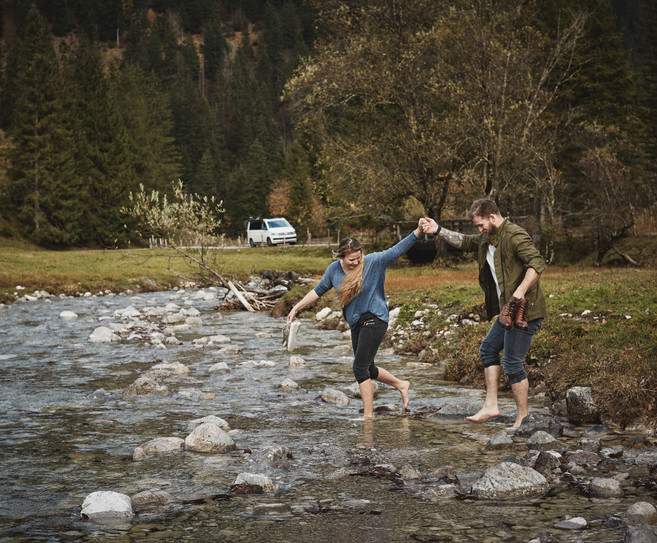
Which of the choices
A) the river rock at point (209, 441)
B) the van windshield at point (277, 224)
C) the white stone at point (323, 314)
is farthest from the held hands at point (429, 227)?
the van windshield at point (277, 224)

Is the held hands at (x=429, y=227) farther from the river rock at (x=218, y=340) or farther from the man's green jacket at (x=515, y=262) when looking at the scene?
the river rock at (x=218, y=340)

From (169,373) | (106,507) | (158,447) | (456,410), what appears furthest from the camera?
(169,373)

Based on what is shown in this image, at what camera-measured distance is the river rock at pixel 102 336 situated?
1761cm

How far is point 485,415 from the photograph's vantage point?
8.86 metres

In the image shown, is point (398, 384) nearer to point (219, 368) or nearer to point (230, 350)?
point (219, 368)

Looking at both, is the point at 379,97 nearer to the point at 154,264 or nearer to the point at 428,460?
the point at 154,264

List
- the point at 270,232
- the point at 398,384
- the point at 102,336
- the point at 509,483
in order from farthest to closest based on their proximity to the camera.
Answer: the point at 270,232, the point at 102,336, the point at 398,384, the point at 509,483

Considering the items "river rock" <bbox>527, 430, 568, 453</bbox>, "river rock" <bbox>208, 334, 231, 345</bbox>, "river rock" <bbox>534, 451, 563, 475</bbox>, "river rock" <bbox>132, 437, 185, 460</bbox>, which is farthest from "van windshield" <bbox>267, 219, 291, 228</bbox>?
"river rock" <bbox>534, 451, 563, 475</bbox>

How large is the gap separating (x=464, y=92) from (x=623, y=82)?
13865 mm

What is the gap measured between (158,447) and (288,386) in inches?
149

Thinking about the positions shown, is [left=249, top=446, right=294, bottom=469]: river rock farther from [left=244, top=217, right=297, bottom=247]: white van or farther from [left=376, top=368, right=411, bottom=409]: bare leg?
[left=244, top=217, right=297, bottom=247]: white van

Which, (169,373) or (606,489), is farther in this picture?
(169,373)

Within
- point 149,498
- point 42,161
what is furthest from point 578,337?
point 42,161

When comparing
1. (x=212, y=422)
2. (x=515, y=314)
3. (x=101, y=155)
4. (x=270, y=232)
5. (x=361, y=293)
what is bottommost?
(x=212, y=422)
